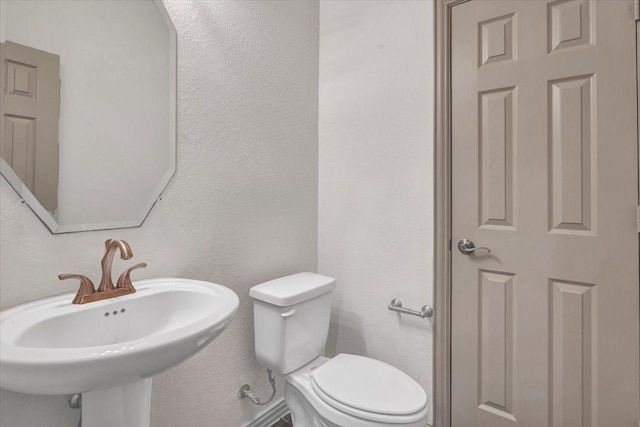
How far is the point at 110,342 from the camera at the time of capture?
988 millimetres

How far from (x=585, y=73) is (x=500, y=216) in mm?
603

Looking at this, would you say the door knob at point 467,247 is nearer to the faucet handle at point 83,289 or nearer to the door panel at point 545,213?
the door panel at point 545,213

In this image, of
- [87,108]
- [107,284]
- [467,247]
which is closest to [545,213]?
[467,247]

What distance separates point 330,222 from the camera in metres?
1.98

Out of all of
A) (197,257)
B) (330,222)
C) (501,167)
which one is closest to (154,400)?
(197,257)

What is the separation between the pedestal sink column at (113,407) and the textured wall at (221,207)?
0.24 meters

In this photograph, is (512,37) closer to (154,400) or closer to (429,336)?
(429,336)

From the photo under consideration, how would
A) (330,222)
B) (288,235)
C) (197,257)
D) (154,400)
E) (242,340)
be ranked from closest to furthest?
(154,400), (197,257), (242,340), (288,235), (330,222)

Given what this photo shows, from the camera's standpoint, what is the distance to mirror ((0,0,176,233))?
3.16 ft

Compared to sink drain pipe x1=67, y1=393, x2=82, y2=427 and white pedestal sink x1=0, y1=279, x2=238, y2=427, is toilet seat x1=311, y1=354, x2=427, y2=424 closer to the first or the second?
white pedestal sink x1=0, y1=279, x2=238, y2=427

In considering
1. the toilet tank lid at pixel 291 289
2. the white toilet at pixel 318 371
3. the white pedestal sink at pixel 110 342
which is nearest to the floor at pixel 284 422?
the white toilet at pixel 318 371

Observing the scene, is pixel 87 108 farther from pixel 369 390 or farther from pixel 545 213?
pixel 545 213

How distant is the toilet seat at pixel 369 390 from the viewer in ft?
3.78

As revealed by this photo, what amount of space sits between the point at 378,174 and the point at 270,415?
4.45 ft
